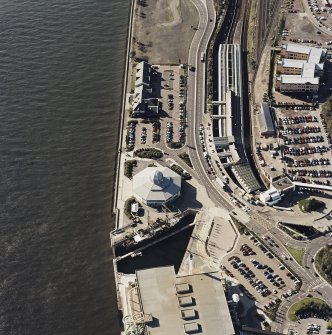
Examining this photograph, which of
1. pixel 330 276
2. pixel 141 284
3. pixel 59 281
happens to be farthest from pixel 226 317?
pixel 59 281

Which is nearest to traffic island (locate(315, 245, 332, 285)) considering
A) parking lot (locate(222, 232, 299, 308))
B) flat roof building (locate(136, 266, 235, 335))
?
parking lot (locate(222, 232, 299, 308))

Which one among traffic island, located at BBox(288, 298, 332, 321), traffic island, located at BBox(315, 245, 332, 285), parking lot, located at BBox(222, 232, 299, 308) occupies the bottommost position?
traffic island, located at BBox(288, 298, 332, 321)

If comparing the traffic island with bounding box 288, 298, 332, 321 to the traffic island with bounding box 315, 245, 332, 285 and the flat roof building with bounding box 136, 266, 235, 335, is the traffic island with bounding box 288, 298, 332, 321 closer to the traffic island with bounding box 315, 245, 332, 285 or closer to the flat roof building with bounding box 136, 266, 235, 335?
the traffic island with bounding box 315, 245, 332, 285

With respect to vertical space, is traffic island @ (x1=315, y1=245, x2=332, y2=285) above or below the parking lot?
above

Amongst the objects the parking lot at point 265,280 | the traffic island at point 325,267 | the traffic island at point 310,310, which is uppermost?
the traffic island at point 325,267

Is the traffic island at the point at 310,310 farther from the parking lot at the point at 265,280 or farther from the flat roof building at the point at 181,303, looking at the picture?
the flat roof building at the point at 181,303

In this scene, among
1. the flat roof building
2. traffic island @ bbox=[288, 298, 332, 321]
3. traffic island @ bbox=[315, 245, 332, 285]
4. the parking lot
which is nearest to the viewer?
the flat roof building

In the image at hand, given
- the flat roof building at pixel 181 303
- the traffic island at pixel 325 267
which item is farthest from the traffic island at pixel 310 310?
the flat roof building at pixel 181 303

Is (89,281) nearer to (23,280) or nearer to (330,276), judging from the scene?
(23,280)
